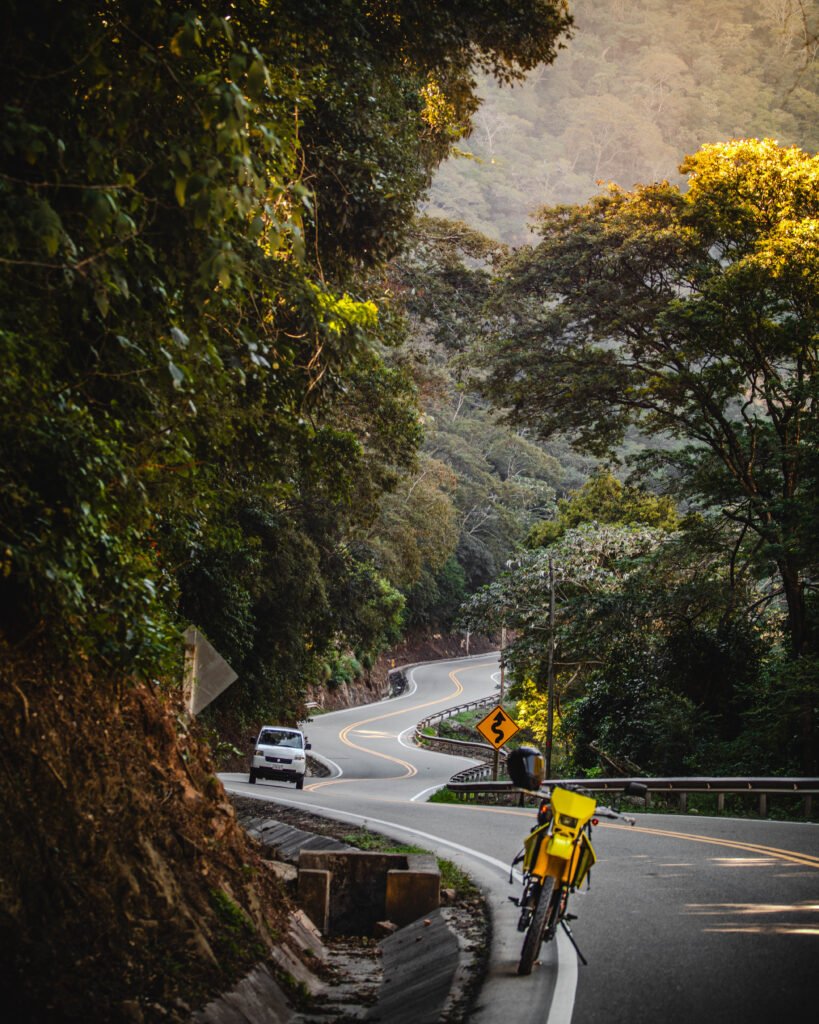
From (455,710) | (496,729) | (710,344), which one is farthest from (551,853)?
(455,710)

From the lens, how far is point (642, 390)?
22641 mm

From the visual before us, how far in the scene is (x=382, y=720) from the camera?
197ft

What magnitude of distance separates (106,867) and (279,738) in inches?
889

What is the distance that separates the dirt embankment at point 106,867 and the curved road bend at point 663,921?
5.84 ft

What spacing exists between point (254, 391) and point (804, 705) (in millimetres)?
15605

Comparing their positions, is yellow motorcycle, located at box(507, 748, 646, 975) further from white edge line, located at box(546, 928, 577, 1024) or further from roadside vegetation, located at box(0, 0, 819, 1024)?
roadside vegetation, located at box(0, 0, 819, 1024)

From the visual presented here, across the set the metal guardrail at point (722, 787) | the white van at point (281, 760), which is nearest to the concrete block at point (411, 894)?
the metal guardrail at point (722, 787)

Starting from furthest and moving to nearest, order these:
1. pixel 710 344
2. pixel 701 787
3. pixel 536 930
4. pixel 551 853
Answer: pixel 710 344, pixel 701 787, pixel 551 853, pixel 536 930

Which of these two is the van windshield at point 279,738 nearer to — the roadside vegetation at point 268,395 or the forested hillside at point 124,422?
the roadside vegetation at point 268,395

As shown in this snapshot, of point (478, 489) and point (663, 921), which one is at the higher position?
point (478, 489)

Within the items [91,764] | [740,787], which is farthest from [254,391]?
[740,787]

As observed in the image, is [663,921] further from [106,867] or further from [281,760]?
[281,760]

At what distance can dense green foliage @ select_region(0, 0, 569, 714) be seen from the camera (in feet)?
16.9

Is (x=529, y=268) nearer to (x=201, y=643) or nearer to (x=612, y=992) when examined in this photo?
(x=201, y=643)
